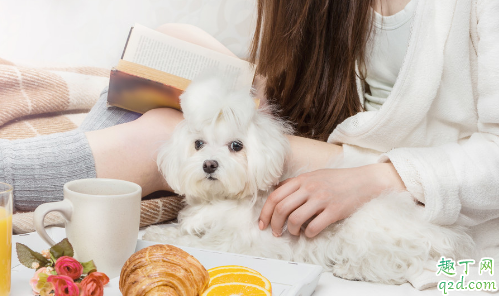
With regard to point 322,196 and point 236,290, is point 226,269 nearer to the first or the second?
point 236,290

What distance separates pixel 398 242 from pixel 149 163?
574 millimetres

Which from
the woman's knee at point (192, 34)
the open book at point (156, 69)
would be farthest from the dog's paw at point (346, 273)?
the woman's knee at point (192, 34)

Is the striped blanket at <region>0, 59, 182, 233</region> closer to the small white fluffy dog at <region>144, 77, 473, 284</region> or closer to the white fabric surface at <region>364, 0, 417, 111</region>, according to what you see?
the small white fluffy dog at <region>144, 77, 473, 284</region>

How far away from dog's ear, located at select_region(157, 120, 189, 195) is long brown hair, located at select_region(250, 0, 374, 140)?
0.94 ft

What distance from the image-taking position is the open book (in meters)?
1.07

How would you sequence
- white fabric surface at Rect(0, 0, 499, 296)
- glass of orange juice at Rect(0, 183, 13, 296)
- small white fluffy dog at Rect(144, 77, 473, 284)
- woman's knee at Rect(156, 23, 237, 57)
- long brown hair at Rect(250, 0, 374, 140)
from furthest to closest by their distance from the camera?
woman's knee at Rect(156, 23, 237, 57) < long brown hair at Rect(250, 0, 374, 140) < white fabric surface at Rect(0, 0, 499, 296) < small white fluffy dog at Rect(144, 77, 473, 284) < glass of orange juice at Rect(0, 183, 13, 296)

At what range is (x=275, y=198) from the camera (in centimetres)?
90

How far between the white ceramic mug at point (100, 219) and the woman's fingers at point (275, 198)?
274 mm

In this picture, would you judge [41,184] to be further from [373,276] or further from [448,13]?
[448,13]

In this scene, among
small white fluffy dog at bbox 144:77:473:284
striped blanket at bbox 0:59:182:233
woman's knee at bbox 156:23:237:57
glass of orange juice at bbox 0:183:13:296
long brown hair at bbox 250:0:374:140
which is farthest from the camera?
woman's knee at bbox 156:23:237:57

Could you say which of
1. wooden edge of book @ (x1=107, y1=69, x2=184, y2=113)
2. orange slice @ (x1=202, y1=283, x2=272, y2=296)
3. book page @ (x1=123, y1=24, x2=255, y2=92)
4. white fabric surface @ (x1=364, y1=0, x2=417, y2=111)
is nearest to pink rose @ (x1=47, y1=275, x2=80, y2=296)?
orange slice @ (x1=202, y1=283, x2=272, y2=296)

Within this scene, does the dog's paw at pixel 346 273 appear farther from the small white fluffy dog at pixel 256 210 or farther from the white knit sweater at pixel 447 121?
the white knit sweater at pixel 447 121

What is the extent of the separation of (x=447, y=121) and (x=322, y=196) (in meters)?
0.40

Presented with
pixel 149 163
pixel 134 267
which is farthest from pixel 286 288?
pixel 149 163
